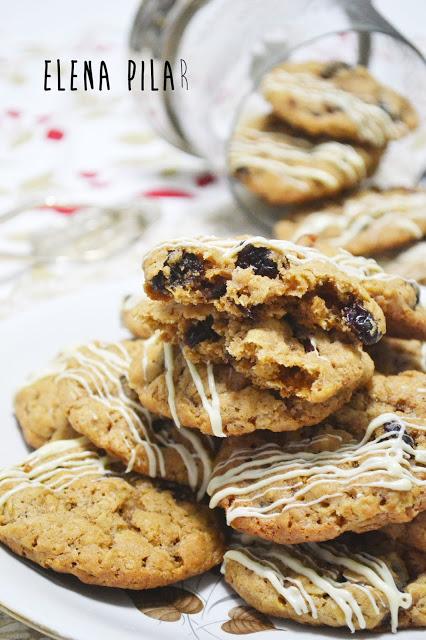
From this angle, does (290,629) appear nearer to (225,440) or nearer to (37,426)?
(225,440)

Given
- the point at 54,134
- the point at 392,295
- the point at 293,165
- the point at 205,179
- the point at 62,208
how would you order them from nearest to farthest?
the point at 392,295 < the point at 293,165 < the point at 62,208 < the point at 205,179 < the point at 54,134

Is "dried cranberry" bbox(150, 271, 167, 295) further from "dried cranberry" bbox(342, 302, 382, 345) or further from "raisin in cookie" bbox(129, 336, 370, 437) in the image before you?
"dried cranberry" bbox(342, 302, 382, 345)

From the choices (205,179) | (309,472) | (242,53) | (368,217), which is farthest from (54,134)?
(309,472)

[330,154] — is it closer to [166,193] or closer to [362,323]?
[166,193]

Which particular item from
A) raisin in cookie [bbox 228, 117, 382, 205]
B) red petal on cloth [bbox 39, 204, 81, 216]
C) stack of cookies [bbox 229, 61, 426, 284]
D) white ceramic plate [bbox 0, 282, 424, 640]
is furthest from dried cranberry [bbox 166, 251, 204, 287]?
red petal on cloth [bbox 39, 204, 81, 216]

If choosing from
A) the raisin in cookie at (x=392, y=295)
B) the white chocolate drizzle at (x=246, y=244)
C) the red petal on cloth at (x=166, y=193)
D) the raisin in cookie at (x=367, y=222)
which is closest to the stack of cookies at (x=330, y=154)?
the raisin in cookie at (x=367, y=222)
